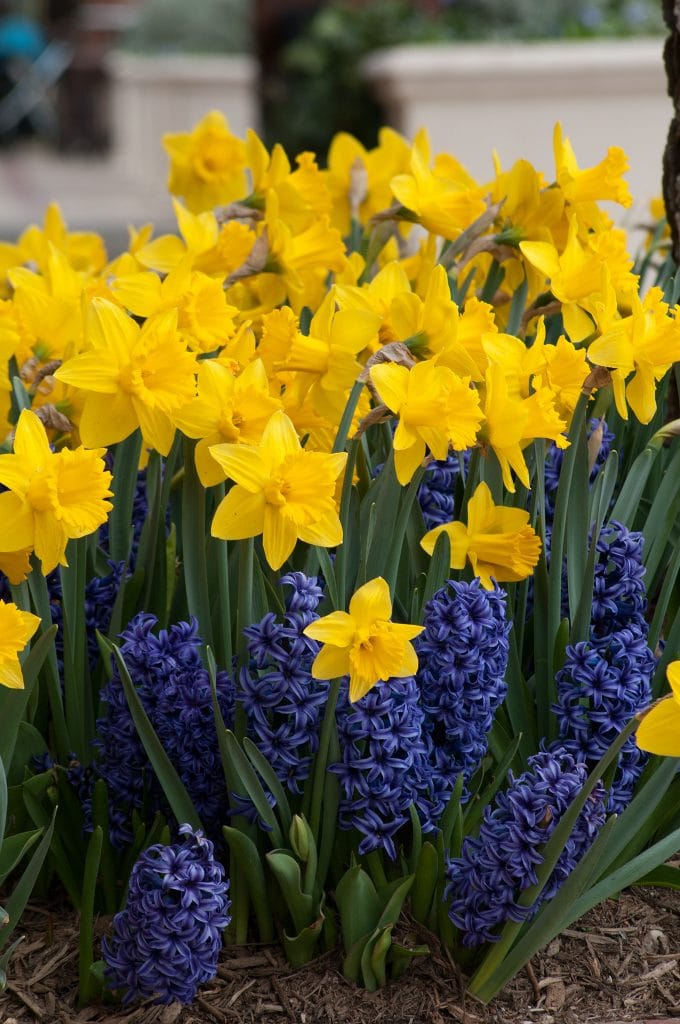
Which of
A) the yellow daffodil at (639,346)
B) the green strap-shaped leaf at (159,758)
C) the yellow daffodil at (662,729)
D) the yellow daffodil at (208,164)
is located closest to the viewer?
the yellow daffodil at (662,729)

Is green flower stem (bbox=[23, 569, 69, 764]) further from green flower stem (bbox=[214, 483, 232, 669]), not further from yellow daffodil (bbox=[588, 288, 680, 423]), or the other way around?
yellow daffodil (bbox=[588, 288, 680, 423])

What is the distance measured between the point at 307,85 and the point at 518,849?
8.47m

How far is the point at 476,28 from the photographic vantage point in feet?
25.5

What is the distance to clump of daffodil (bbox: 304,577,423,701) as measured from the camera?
3.61ft

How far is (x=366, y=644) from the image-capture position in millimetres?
1110

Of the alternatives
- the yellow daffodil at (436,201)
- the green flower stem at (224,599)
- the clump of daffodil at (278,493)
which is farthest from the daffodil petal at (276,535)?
the yellow daffodil at (436,201)

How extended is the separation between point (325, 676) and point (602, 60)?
5627 mm

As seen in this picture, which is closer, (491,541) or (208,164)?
(491,541)

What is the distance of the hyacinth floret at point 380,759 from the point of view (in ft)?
3.87

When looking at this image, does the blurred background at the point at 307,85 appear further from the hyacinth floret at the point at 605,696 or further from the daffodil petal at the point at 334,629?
the daffodil petal at the point at 334,629

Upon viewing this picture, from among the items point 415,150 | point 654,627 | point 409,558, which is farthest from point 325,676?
point 415,150

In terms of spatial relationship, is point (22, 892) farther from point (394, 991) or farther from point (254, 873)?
point (394, 991)

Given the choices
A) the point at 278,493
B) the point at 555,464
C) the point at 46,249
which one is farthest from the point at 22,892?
the point at 46,249

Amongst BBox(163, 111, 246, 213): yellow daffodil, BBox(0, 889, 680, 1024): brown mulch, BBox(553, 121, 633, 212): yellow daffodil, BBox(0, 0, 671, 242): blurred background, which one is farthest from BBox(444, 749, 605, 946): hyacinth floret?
BBox(0, 0, 671, 242): blurred background
